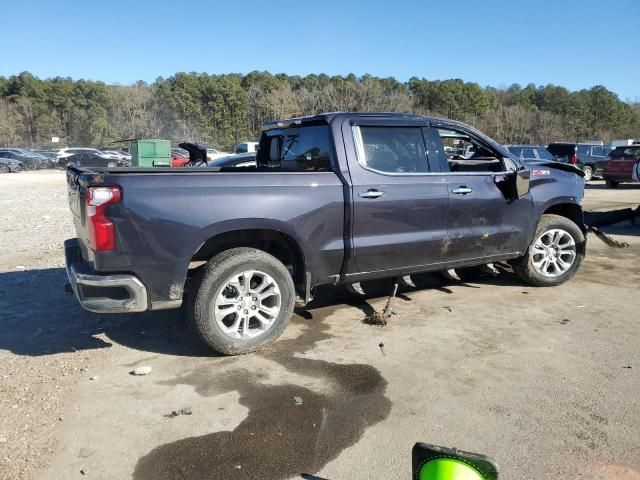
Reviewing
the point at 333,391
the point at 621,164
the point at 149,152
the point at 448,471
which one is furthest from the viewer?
the point at 621,164

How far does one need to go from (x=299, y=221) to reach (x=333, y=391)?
134 cm

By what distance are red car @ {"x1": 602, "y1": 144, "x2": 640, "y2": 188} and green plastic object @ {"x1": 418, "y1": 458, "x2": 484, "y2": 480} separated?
2099 centimetres

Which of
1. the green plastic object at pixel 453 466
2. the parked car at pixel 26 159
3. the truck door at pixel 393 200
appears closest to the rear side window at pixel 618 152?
the truck door at pixel 393 200

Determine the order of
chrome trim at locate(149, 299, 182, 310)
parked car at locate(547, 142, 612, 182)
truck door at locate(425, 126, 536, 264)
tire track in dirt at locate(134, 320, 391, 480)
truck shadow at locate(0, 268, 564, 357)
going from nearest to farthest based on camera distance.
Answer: tire track in dirt at locate(134, 320, 391, 480)
chrome trim at locate(149, 299, 182, 310)
truck shadow at locate(0, 268, 564, 357)
truck door at locate(425, 126, 536, 264)
parked car at locate(547, 142, 612, 182)

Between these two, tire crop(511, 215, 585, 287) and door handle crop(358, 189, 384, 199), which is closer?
door handle crop(358, 189, 384, 199)

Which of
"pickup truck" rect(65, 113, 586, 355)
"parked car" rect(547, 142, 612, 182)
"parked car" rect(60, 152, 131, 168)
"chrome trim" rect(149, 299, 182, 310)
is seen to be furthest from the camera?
"parked car" rect(60, 152, 131, 168)

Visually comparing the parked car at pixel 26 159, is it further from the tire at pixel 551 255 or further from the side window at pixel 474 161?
the tire at pixel 551 255

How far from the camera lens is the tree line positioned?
6969 cm

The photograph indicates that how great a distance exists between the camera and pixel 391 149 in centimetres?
475

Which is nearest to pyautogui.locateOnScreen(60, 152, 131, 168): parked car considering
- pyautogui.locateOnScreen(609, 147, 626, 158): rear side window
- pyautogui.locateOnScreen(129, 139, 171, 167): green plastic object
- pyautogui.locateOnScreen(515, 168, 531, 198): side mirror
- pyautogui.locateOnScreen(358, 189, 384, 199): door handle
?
pyautogui.locateOnScreen(129, 139, 171, 167): green plastic object

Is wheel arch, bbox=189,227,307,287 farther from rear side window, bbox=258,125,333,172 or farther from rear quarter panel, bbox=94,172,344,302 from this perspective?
rear side window, bbox=258,125,333,172

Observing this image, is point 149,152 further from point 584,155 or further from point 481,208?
point 584,155

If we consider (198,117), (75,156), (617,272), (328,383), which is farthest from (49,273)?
(198,117)

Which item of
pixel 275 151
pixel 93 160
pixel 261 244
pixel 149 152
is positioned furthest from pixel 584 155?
pixel 93 160
